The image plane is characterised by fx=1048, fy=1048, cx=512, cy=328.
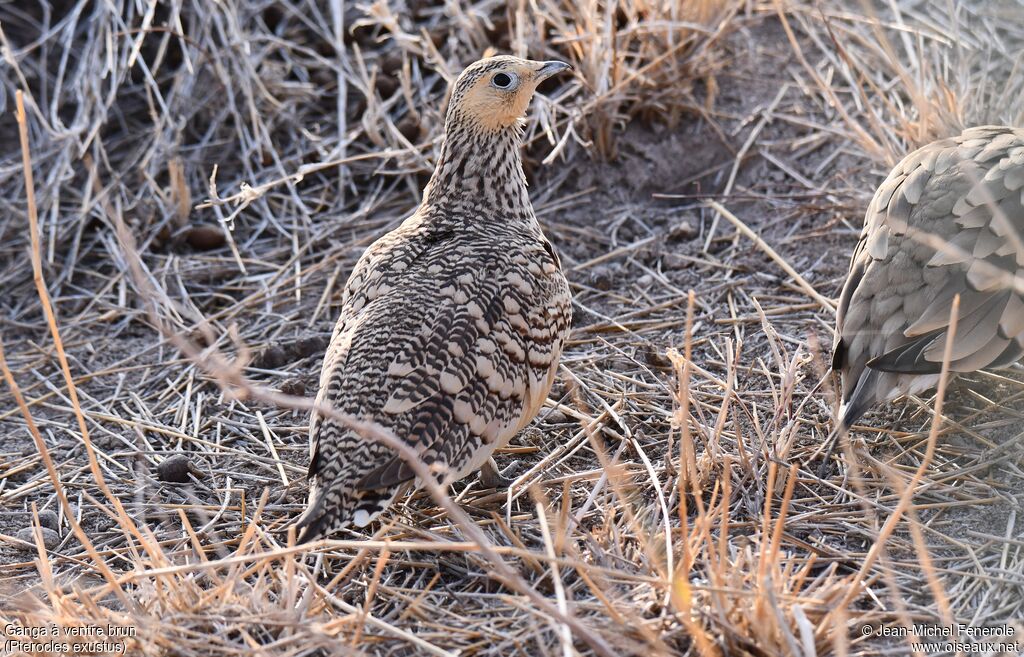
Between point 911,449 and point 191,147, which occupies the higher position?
point 191,147

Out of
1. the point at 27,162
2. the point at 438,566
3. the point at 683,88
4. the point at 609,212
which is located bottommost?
the point at 438,566

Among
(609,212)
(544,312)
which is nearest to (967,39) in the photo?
(609,212)

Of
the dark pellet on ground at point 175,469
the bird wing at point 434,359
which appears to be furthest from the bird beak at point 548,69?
the dark pellet on ground at point 175,469

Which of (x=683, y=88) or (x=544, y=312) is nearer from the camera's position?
(x=544, y=312)

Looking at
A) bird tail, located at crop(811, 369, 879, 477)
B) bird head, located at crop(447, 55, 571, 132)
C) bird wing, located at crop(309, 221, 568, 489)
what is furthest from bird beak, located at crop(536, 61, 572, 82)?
bird tail, located at crop(811, 369, 879, 477)

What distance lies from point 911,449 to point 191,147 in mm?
3417

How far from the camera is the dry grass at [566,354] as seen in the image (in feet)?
8.05

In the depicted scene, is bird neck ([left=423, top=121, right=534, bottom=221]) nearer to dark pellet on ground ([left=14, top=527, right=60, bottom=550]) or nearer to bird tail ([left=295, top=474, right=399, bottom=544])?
bird tail ([left=295, top=474, right=399, bottom=544])

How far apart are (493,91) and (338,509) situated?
1.47 meters

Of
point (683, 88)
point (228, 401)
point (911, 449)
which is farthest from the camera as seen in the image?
point (683, 88)

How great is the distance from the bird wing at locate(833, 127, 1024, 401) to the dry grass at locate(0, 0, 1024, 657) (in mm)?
303

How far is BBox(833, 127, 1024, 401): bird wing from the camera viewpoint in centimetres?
287

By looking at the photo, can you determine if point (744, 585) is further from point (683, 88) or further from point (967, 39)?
point (967, 39)

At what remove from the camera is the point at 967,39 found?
4.81 meters
